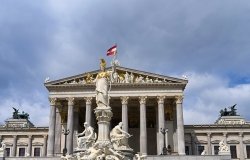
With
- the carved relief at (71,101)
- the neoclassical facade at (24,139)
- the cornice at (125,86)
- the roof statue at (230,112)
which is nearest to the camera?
the carved relief at (71,101)

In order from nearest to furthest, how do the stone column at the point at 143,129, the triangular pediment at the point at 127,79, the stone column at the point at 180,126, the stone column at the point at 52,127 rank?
the stone column at the point at 143,129, the stone column at the point at 180,126, the stone column at the point at 52,127, the triangular pediment at the point at 127,79

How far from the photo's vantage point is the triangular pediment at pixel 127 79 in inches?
2447

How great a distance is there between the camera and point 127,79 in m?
62.8

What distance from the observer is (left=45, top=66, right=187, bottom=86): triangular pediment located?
62.2 metres

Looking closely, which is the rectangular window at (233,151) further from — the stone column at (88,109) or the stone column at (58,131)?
the stone column at (58,131)

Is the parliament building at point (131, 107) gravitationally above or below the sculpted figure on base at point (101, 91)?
above

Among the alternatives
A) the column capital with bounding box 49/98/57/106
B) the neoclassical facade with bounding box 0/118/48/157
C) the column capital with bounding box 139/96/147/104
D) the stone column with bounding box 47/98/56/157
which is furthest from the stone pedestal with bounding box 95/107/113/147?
the neoclassical facade with bounding box 0/118/48/157

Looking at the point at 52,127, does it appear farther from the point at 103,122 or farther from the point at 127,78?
the point at 103,122

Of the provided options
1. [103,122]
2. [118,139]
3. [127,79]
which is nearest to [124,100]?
[127,79]

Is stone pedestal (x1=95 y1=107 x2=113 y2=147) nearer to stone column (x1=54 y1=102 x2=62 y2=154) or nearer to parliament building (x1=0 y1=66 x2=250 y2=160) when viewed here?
parliament building (x1=0 y1=66 x2=250 y2=160)

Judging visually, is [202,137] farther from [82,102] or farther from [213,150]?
[82,102]

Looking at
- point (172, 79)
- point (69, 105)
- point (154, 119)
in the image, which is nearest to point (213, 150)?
point (154, 119)

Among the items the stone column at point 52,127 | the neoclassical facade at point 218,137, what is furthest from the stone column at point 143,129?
→ the neoclassical facade at point 218,137

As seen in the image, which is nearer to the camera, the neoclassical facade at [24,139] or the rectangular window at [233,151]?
the rectangular window at [233,151]
